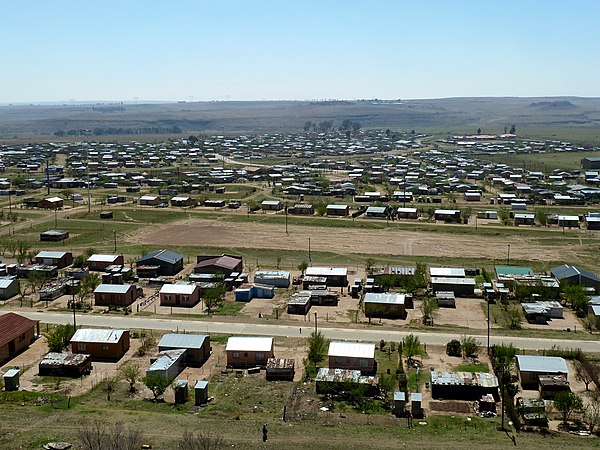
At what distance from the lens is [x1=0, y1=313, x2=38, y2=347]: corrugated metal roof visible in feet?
67.0

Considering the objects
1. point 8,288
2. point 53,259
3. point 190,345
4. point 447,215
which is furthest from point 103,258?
point 447,215

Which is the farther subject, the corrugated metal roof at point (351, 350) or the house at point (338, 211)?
the house at point (338, 211)

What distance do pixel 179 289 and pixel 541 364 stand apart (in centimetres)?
1441

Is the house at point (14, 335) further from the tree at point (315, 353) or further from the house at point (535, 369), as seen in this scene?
the house at point (535, 369)

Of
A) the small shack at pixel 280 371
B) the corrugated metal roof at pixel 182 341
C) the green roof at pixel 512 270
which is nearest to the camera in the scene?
the small shack at pixel 280 371

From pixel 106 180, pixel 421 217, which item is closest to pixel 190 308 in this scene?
pixel 421 217

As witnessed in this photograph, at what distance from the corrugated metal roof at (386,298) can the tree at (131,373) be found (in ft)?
31.8

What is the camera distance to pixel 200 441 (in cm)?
1335

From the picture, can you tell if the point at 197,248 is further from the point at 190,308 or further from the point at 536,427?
the point at 536,427

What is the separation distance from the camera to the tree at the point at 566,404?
51.7ft

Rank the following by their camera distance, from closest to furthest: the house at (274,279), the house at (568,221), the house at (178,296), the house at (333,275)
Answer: the house at (178,296)
the house at (274,279)
the house at (333,275)
the house at (568,221)

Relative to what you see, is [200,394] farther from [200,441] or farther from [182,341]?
[182,341]

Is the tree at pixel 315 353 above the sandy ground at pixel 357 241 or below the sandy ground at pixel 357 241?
above

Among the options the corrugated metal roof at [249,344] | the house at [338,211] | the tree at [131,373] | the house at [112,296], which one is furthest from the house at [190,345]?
the house at [338,211]
